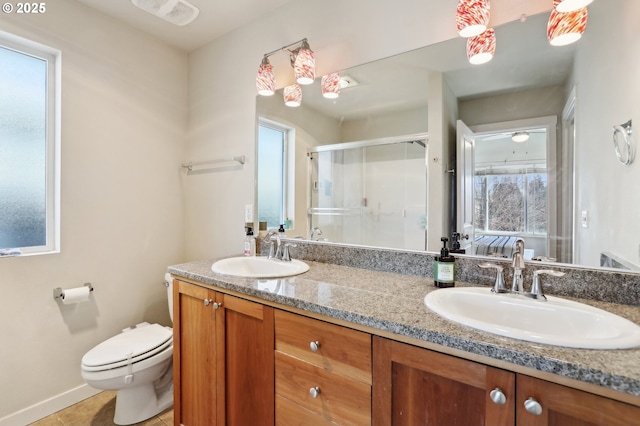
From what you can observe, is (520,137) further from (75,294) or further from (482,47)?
(75,294)

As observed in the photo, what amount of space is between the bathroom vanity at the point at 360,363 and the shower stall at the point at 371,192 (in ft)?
0.79

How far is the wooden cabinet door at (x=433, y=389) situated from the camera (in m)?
0.71

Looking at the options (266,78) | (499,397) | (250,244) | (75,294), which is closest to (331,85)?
(266,78)

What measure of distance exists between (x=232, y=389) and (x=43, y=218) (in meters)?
1.61

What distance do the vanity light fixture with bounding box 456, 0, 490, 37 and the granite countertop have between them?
41.2 inches

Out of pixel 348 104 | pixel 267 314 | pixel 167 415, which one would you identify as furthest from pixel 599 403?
pixel 167 415

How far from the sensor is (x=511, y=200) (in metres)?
1.22

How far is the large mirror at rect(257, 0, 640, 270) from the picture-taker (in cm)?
102

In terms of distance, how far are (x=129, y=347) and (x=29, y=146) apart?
1.34m

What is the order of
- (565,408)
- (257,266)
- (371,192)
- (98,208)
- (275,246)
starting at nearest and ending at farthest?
(565,408)
(371,192)
(257,266)
(275,246)
(98,208)

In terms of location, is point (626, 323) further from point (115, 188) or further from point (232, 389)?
point (115, 188)

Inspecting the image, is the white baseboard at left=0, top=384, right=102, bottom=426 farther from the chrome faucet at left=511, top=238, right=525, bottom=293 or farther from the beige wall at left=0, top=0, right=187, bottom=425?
the chrome faucet at left=511, top=238, right=525, bottom=293

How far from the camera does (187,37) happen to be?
7.45 ft

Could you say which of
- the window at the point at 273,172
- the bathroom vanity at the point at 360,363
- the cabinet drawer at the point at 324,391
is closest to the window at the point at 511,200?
the bathroom vanity at the point at 360,363
